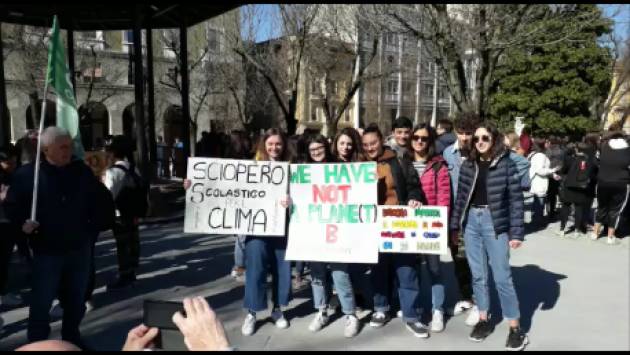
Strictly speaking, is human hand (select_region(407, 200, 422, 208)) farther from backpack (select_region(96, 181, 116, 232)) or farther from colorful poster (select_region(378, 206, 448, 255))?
backpack (select_region(96, 181, 116, 232))

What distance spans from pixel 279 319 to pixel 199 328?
10.7 ft

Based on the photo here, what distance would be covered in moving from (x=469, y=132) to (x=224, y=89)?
26015 millimetres

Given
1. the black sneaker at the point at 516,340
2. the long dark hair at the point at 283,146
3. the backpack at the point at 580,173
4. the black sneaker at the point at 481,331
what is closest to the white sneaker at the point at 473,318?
the black sneaker at the point at 481,331

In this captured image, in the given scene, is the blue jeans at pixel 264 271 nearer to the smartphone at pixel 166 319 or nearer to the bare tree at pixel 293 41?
the smartphone at pixel 166 319

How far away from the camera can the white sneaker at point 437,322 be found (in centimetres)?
452

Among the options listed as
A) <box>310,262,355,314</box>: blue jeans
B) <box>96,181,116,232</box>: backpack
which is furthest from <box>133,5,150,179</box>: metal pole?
<box>310,262,355,314</box>: blue jeans

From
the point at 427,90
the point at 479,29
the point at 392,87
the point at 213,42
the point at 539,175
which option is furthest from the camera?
the point at 427,90

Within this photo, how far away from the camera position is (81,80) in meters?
28.1

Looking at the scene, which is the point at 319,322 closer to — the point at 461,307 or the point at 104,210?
the point at 461,307

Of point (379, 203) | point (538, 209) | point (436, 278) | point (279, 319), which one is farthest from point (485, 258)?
point (538, 209)

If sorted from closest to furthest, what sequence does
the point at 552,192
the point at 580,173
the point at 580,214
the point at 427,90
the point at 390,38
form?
the point at 580,173
the point at 580,214
the point at 552,192
the point at 390,38
the point at 427,90

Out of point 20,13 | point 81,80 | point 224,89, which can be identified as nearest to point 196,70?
point 224,89

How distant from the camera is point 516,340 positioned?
4113 millimetres

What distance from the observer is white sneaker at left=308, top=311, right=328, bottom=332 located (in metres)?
4.59
